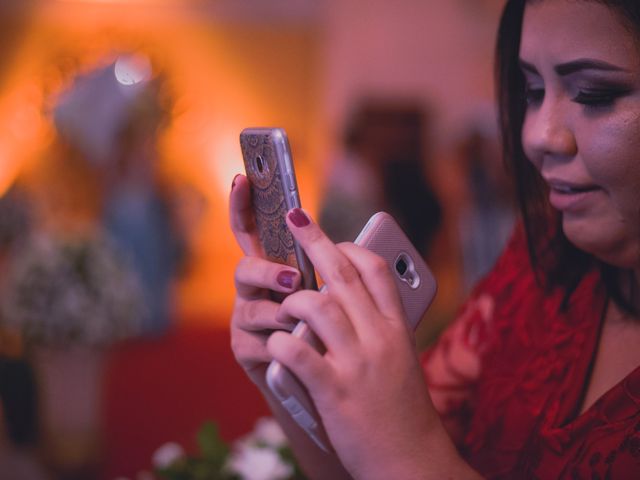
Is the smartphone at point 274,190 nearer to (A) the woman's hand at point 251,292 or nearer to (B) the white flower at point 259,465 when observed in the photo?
(A) the woman's hand at point 251,292

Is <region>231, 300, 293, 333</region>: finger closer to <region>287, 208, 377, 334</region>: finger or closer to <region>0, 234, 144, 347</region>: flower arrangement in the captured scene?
<region>287, 208, 377, 334</region>: finger

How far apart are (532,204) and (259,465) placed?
1.46ft

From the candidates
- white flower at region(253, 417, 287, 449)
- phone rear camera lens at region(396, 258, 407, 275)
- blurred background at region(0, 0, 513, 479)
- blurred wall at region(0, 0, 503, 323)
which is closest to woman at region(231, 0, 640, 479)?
phone rear camera lens at region(396, 258, 407, 275)

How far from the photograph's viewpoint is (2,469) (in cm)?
158

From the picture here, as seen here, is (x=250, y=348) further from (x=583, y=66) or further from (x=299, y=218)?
(x=583, y=66)

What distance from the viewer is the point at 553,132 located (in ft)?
2.23

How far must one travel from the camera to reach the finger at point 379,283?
0.55m

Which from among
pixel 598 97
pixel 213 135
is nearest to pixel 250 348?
pixel 598 97

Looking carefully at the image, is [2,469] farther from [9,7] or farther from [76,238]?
[9,7]

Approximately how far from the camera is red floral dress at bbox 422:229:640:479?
0.67 metres

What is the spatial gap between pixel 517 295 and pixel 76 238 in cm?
121

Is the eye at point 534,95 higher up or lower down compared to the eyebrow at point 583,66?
lower down

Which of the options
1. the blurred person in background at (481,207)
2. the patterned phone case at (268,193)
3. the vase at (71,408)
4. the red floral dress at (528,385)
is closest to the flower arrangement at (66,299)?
the vase at (71,408)

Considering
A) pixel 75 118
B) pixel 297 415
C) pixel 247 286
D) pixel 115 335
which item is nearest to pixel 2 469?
pixel 115 335
